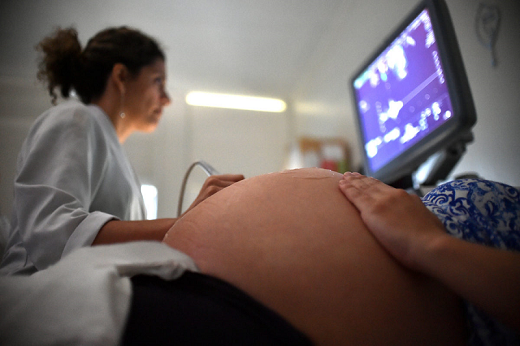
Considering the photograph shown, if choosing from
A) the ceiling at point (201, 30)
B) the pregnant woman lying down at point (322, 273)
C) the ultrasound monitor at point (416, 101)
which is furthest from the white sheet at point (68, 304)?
the ceiling at point (201, 30)

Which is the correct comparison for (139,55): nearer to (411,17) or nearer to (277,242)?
(411,17)

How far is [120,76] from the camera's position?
4.92ft

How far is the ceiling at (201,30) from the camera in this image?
7.78 ft

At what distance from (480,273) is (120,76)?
147cm

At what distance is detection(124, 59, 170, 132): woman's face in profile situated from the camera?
156 cm

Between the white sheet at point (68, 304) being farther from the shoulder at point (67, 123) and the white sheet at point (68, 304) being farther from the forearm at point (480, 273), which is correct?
the shoulder at point (67, 123)

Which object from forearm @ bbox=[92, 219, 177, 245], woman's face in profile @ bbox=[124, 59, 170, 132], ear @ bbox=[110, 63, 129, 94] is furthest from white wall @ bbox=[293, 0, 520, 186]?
ear @ bbox=[110, 63, 129, 94]

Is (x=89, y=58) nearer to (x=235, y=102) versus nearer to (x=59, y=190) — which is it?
(x=59, y=190)

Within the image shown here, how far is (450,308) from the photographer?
479mm

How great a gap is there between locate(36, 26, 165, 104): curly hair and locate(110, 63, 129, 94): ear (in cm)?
2

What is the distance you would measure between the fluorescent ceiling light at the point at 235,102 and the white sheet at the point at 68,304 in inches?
113

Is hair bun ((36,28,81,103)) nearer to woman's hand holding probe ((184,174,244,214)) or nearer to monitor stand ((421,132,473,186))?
woman's hand holding probe ((184,174,244,214))

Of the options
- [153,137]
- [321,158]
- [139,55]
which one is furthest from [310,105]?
[139,55]

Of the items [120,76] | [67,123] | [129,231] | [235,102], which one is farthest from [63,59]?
[235,102]
